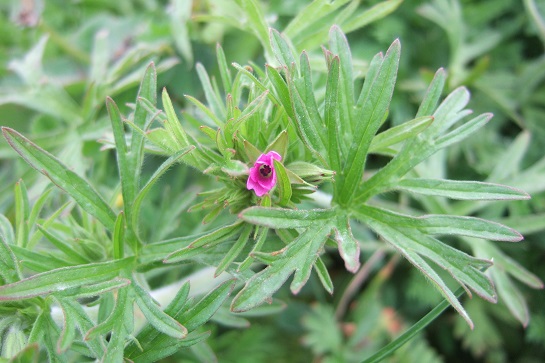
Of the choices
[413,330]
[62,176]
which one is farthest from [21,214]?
[413,330]

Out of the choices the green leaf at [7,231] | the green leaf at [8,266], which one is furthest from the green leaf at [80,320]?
the green leaf at [7,231]

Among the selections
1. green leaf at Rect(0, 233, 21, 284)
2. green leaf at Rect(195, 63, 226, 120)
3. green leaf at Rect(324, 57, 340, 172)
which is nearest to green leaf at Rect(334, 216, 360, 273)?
green leaf at Rect(324, 57, 340, 172)

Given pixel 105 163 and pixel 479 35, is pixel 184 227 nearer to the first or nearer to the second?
pixel 105 163

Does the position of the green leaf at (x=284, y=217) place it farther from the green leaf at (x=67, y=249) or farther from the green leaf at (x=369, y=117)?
the green leaf at (x=67, y=249)

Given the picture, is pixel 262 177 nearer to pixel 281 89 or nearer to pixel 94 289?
pixel 281 89

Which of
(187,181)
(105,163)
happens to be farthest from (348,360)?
(105,163)

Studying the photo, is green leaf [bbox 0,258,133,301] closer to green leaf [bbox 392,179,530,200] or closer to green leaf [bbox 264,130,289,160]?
green leaf [bbox 264,130,289,160]
